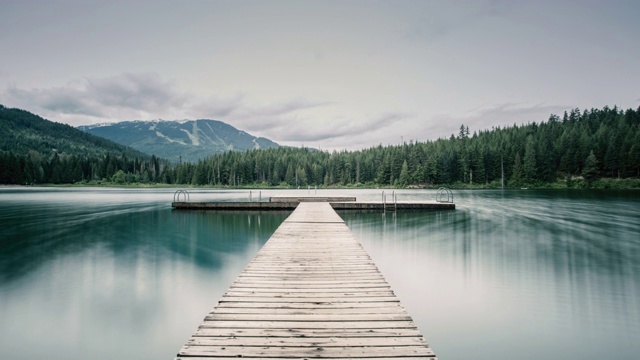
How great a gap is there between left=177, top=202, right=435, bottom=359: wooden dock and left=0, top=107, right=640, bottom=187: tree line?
96.5 m

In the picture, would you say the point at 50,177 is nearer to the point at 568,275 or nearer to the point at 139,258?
the point at 139,258

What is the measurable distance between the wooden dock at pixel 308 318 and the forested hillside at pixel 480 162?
3794 inches

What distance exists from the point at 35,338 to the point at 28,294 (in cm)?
360

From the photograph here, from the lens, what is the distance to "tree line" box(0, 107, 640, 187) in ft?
295

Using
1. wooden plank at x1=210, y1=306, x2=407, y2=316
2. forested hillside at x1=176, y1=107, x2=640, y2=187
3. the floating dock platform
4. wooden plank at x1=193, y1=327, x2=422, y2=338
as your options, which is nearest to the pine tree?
forested hillside at x1=176, y1=107, x2=640, y2=187

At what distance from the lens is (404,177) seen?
351ft

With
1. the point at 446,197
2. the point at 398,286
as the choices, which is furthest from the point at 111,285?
the point at 446,197

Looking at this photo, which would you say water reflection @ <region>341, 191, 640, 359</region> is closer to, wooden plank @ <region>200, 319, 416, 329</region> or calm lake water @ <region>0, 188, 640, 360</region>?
calm lake water @ <region>0, 188, 640, 360</region>

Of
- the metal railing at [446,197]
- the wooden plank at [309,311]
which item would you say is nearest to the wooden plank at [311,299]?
the wooden plank at [309,311]

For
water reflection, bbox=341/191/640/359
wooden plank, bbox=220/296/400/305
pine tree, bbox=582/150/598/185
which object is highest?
pine tree, bbox=582/150/598/185

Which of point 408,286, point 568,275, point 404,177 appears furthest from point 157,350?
point 404,177

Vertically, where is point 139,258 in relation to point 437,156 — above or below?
below

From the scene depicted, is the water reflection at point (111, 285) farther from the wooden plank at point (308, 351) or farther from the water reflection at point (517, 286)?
the water reflection at point (517, 286)

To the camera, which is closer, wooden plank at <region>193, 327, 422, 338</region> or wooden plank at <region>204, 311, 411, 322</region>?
wooden plank at <region>193, 327, 422, 338</region>
